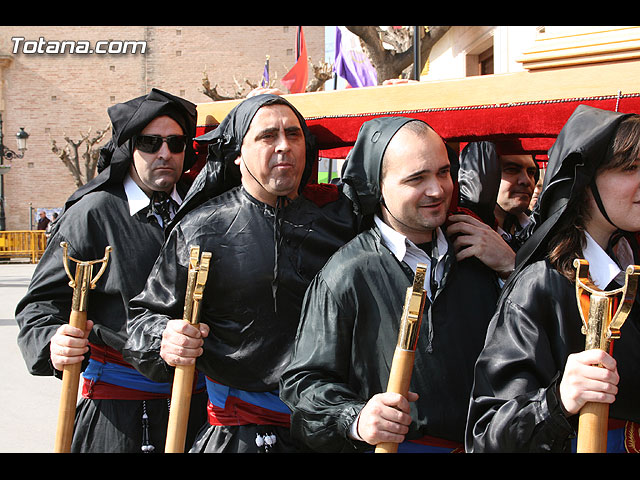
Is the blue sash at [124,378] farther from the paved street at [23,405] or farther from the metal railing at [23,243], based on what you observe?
the metal railing at [23,243]

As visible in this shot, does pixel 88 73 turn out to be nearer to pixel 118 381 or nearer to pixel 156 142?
pixel 156 142

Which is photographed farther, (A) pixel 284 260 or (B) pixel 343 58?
(B) pixel 343 58

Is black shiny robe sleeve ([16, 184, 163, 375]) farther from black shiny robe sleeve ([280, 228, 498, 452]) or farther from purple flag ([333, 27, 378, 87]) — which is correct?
purple flag ([333, 27, 378, 87])

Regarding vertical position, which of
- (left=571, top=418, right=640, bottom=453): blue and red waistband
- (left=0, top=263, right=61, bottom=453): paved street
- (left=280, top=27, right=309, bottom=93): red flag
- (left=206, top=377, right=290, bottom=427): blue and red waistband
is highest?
(left=280, top=27, right=309, bottom=93): red flag

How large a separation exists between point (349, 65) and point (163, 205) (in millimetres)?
9178

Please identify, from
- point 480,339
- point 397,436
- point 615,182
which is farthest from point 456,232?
point 397,436

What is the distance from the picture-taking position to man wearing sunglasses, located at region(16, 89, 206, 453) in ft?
11.1

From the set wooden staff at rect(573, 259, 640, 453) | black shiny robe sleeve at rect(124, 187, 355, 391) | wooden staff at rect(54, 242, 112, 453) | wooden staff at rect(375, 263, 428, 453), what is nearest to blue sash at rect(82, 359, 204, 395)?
wooden staff at rect(54, 242, 112, 453)

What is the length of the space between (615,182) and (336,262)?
814 millimetres

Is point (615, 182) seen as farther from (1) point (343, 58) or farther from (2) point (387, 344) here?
(1) point (343, 58)

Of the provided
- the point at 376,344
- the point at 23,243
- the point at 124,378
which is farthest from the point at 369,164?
the point at 23,243

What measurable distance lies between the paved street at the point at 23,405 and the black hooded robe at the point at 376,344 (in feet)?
13.8

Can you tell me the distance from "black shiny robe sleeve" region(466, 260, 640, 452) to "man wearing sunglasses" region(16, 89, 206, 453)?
71.8 inches

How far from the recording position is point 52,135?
43688mm
